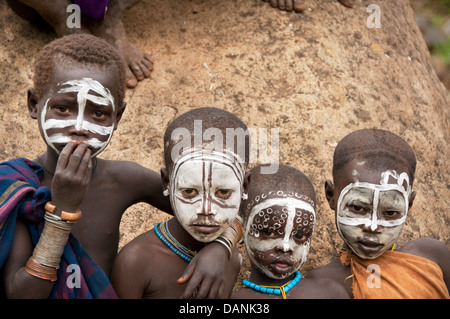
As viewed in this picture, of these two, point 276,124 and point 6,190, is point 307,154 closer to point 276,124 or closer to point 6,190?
point 276,124

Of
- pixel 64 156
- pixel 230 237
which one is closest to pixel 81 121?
pixel 64 156

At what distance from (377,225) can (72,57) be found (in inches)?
64.7

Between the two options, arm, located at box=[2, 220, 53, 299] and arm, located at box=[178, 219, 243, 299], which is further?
arm, located at box=[178, 219, 243, 299]

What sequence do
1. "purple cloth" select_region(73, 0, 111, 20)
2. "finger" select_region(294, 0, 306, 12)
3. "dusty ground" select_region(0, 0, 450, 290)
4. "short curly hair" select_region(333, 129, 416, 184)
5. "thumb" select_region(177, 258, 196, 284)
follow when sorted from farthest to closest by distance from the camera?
"finger" select_region(294, 0, 306, 12)
"dusty ground" select_region(0, 0, 450, 290)
"purple cloth" select_region(73, 0, 111, 20)
"short curly hair" select_region(333, 129, 416, 184)
"thumb" select_region(177, 258, 196, 284)

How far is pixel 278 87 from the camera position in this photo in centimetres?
484

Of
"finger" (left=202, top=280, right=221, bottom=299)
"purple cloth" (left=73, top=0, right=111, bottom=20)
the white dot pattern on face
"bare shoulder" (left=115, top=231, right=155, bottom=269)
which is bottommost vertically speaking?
the white dot pattern on face

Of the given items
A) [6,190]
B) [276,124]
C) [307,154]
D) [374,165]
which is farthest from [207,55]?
[6,190]

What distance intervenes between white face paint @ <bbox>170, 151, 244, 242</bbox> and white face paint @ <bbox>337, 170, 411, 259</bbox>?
0.66 m

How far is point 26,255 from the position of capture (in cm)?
267

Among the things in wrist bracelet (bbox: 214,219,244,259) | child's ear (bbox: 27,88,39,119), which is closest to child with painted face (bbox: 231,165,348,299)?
wrist bracelet (bbox: 214,219,244,259)

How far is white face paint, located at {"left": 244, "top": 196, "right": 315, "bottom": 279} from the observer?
10.6 feet

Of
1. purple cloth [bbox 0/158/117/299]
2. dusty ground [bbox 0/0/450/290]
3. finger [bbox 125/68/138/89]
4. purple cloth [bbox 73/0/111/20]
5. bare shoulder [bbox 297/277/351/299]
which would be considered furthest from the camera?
finger [bbox 125/68/138/89]

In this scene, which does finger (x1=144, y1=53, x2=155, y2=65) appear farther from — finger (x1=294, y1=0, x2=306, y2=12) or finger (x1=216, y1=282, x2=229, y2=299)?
finger (x1=216, y1=282, x2=229, y2=299)

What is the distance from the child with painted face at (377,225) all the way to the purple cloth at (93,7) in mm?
1905
